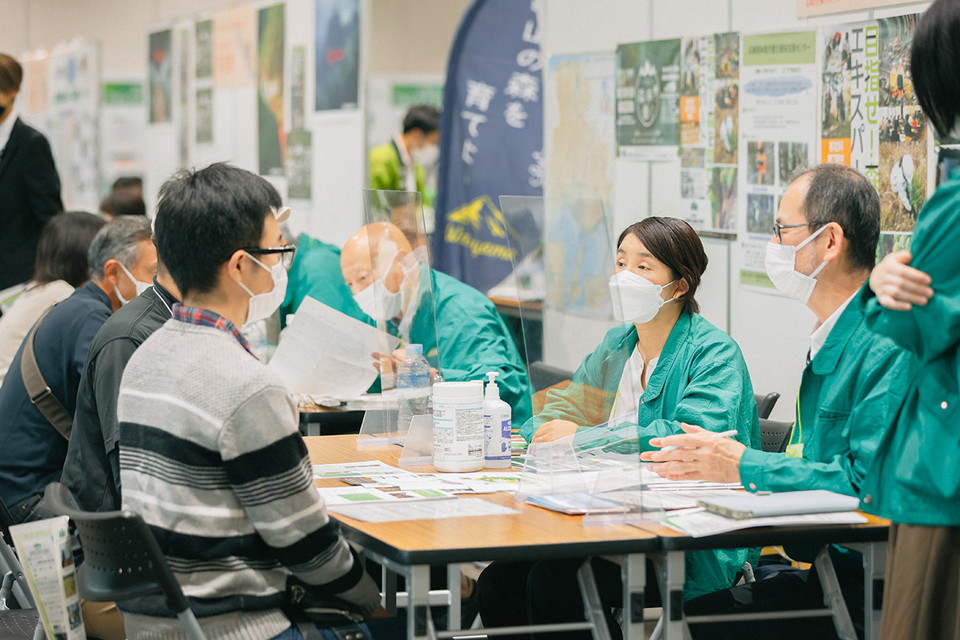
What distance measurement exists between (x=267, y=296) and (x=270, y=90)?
5.24 m

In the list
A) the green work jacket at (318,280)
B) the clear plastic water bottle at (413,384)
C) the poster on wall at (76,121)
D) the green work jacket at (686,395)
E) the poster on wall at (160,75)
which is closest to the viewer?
the green work jacket at (686,395)

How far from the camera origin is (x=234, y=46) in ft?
25.2

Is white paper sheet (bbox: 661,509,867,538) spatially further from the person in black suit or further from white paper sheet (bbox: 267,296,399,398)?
the person in black suit

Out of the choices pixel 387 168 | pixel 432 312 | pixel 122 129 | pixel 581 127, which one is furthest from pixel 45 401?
pixel 122 129

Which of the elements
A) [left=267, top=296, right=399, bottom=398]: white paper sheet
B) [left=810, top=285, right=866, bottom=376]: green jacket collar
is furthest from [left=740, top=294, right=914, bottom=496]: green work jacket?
→ [left=267, top=296, right=399, bottom=398]: white paper sheet

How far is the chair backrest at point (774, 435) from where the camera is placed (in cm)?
308

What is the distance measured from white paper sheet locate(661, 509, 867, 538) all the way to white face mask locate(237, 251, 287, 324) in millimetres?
832

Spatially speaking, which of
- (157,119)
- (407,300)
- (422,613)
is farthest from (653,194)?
(157,119)

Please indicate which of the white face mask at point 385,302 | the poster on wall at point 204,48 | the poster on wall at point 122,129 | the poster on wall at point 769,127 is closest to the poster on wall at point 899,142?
the poster on wall at point 769,127

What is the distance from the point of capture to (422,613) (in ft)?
6.67

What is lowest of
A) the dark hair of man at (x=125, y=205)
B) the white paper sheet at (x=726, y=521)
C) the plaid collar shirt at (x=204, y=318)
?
the white paper sheet at (x=726, y=521)

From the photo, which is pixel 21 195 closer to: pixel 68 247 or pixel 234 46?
pixel 68 247

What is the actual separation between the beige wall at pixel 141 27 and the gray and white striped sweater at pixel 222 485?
7.76 m

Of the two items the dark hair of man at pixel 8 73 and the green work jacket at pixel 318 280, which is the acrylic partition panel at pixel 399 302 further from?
the dark hair of man at pixel 8 73
